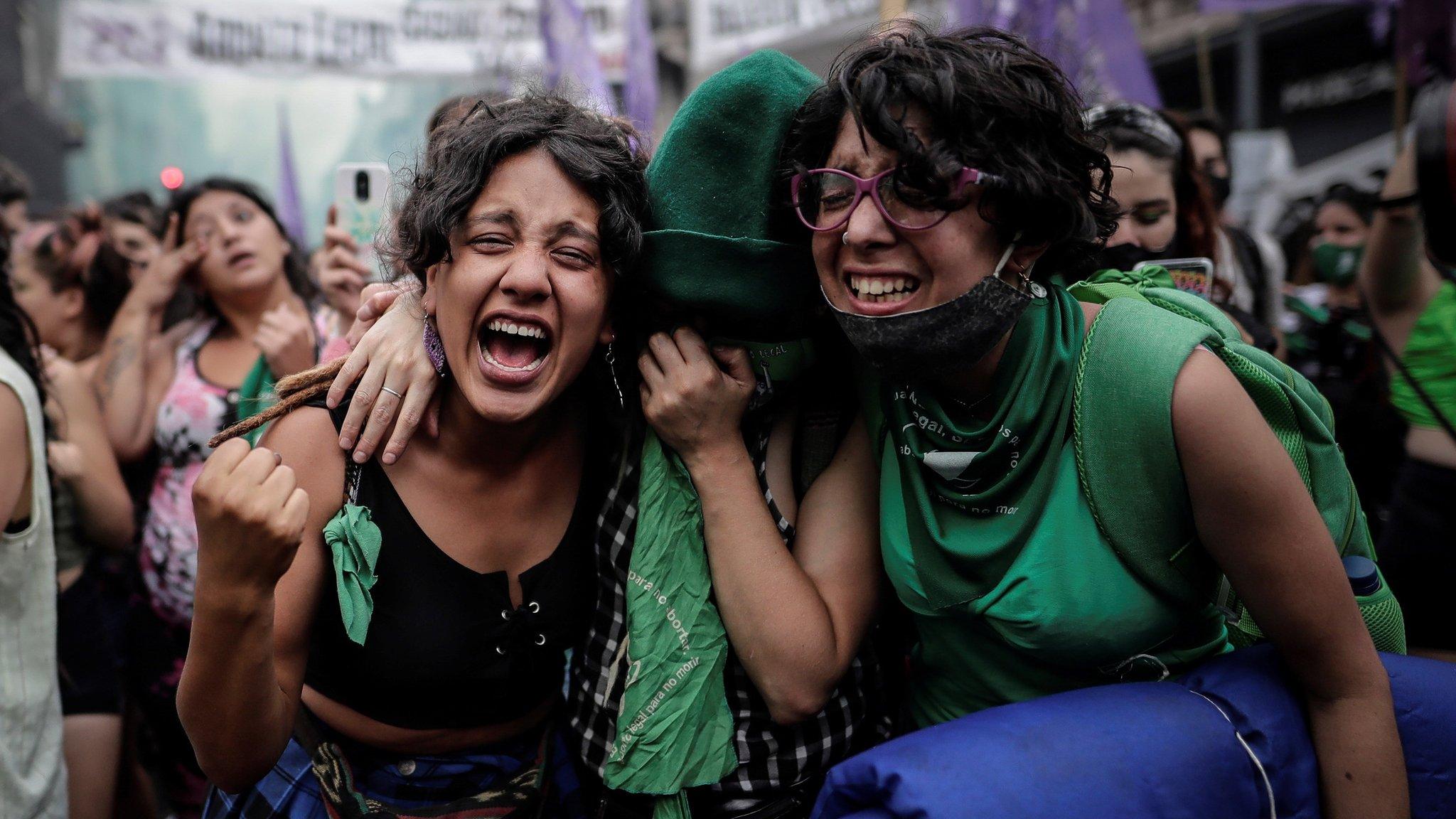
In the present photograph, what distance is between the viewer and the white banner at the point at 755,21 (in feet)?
26.2

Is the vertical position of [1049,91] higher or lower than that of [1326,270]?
higher

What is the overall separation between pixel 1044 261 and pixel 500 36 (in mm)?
7989

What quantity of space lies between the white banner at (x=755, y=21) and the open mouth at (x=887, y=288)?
21.3 feet

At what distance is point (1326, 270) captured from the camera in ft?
16.3

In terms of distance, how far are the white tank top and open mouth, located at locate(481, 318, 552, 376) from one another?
1087 millimetres

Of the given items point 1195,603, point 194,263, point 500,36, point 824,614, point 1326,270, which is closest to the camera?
point 1195,603

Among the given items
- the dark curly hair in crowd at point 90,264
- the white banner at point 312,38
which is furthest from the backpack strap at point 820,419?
the white banner at point 312,38

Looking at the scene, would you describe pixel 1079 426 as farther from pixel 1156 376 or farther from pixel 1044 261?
pixel 1044 261

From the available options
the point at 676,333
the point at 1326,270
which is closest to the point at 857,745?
the point at 676,333

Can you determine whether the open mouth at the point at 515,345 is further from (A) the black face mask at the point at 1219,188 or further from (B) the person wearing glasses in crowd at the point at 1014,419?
(A) the black face mask at the point at 1219,188

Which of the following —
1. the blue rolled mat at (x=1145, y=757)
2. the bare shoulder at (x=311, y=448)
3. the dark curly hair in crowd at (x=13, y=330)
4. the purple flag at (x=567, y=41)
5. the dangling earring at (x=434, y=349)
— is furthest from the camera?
the purple flag at (x=567, y=41)

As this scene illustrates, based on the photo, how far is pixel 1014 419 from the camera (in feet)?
5.70

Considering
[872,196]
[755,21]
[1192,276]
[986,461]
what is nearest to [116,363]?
[872,196]

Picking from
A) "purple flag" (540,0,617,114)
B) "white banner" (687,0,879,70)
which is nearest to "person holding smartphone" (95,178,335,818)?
"purple flag" (540,0,617,114)
